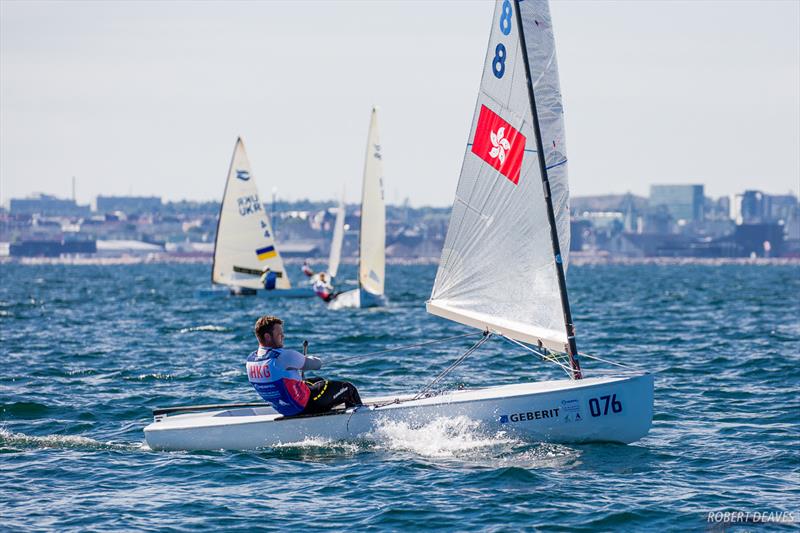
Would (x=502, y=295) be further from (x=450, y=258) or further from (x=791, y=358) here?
(x=791, y=358)

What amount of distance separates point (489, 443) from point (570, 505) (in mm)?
2471

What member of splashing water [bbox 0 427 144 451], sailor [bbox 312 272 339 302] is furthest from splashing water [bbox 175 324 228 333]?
splashing water [bbox 0 427 144 451]

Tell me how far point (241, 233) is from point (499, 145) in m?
33.2

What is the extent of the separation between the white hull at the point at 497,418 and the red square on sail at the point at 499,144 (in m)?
2.57

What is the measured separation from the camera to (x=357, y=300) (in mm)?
42688

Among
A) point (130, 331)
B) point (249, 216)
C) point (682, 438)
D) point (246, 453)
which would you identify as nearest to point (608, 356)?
point (682, 438)

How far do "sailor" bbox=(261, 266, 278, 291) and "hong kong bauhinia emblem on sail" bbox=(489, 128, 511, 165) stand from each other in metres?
34.1

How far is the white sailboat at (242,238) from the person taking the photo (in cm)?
4625

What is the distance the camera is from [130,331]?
107ft

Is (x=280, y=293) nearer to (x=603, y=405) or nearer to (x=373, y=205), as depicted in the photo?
(x=373, y=205)

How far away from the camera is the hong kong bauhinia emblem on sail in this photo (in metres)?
14.1

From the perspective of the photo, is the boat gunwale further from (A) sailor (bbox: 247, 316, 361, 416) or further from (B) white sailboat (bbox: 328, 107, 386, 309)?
(B) white sailboat (bbox: 328, 107, 386, 309)

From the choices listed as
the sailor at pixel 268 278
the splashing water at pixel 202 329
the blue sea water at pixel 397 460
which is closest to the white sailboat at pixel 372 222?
the sailor at pixel 268 278

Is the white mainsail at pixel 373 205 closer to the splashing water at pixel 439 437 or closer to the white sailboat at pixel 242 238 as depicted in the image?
the white sailboat at pixel 242 238
